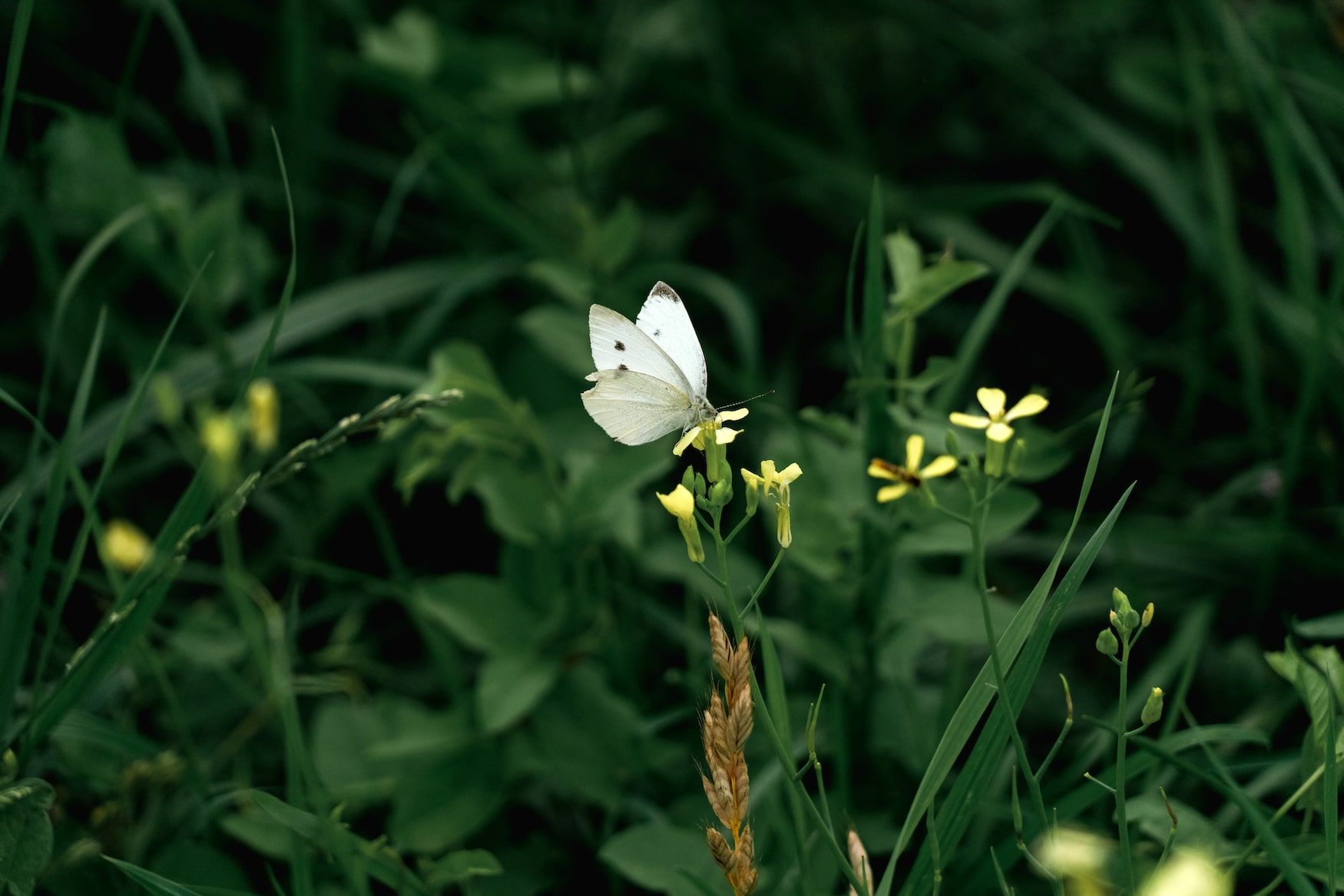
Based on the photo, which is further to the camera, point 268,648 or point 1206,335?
point 1206,335

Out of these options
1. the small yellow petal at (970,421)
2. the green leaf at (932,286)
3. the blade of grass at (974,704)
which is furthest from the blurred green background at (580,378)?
the small yellow petal at (970,421)

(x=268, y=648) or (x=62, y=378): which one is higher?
(x=62, y=378)

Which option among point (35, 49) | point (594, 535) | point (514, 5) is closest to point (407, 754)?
point (594, 535)

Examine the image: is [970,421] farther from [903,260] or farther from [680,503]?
[903,260]

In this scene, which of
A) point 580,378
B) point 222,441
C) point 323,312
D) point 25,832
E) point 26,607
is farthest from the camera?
point 323,312

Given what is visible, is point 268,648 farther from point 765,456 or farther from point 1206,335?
point 1206,335

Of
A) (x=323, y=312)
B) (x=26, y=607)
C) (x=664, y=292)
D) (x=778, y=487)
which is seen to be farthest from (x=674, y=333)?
(x=323, y=312)
